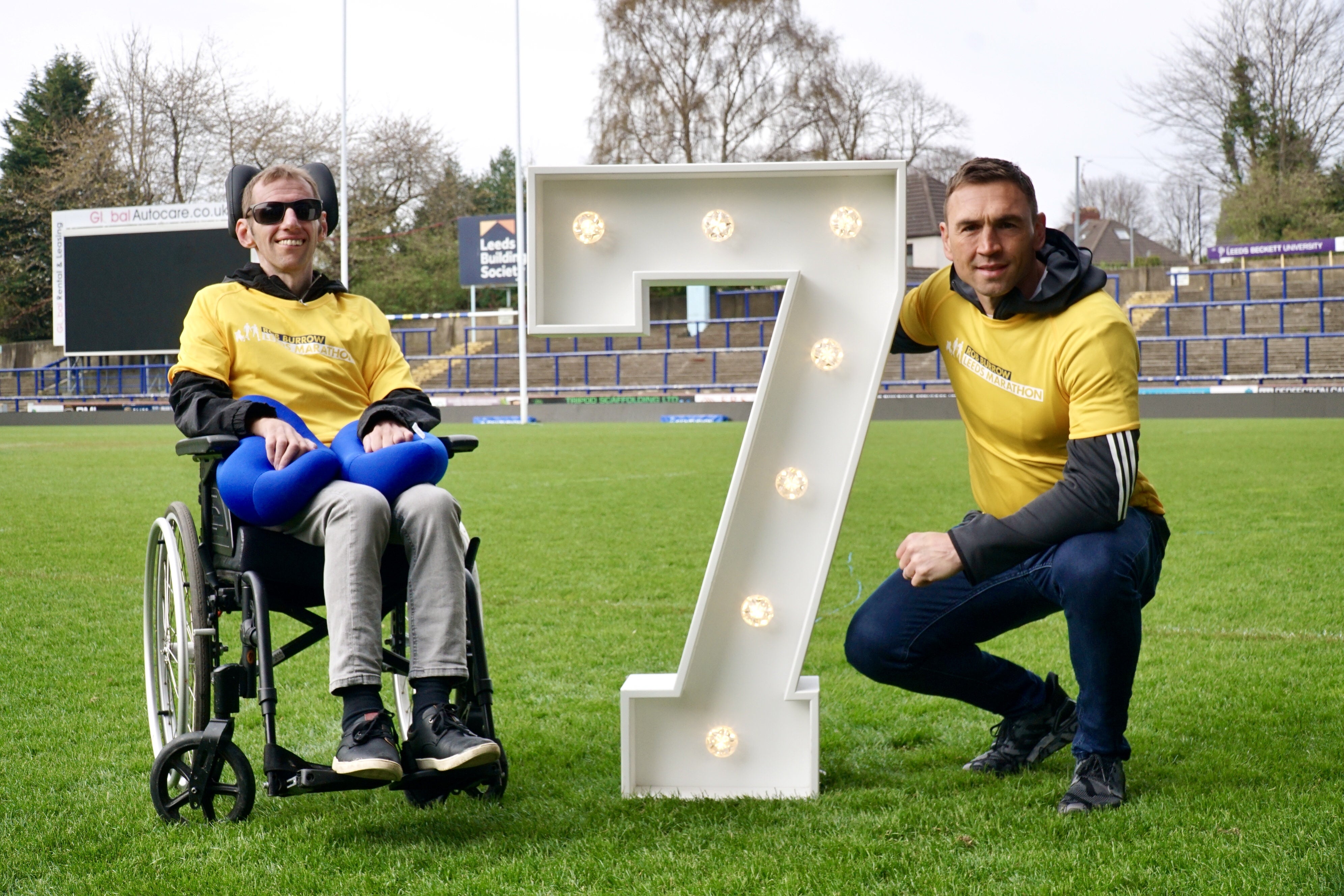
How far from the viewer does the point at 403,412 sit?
9.43 ft

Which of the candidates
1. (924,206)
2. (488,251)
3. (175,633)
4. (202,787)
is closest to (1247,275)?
(924,206)

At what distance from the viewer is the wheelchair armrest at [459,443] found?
118 inches

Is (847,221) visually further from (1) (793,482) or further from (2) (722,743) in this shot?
(2) (722,743)

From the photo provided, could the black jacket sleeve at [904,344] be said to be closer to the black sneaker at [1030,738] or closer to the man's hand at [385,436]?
the black sneaker at [1030,738]

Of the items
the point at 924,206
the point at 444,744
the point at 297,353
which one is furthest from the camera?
the point at 924,206

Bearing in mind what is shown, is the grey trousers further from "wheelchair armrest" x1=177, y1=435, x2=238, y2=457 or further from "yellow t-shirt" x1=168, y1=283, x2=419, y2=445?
"yellow t-shirt" x1=168, y1=283, x2=419, y2=445

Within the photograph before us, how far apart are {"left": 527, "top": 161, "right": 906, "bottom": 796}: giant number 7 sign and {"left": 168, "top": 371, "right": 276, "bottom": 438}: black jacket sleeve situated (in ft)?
2.09

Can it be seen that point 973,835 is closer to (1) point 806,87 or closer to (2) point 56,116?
(1) point 806,87

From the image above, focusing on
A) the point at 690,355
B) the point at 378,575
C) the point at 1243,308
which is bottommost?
the point at 378,575

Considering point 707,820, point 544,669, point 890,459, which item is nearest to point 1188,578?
point 544,669

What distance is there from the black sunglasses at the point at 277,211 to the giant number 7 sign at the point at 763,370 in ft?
1.85

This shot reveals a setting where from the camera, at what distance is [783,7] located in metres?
34.5

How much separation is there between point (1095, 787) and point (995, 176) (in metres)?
1.35

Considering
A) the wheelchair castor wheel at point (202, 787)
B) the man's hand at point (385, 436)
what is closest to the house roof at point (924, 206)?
the man's hand at point (385, 436)
